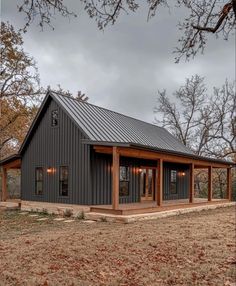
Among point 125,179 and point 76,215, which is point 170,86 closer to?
point 125,179

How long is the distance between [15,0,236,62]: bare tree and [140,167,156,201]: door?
12837mm

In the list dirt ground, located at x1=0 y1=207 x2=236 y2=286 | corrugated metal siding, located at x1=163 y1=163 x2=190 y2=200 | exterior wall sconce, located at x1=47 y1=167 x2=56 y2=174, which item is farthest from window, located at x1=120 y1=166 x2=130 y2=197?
dirt ground, located at x1=0 y1=207 x2=236 y2=286

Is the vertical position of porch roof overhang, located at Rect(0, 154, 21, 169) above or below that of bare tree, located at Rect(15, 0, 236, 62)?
below

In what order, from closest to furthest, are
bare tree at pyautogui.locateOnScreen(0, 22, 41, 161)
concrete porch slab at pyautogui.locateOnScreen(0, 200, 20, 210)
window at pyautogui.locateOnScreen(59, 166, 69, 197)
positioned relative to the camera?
window at pyautogui.locateOnScreen(59, 166, 69, 197) < concrete porch slab at pyautogui.locateOnScreen(0, 200, 20, 210) < bare tree at pyautogui.locateOnScreen(0, 22, 41, 161)

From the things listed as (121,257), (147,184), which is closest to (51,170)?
(147,184)

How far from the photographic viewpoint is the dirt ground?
5531 mm

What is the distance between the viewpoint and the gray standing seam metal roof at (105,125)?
1535 cm

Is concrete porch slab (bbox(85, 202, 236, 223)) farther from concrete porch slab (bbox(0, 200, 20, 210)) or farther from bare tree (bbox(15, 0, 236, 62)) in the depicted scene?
bare tree (bbox(15, 0, 236, 62))

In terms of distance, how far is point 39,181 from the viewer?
17297 millimetres

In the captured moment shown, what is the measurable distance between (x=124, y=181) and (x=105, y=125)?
2819 mm

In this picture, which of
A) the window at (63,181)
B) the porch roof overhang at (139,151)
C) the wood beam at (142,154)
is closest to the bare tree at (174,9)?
the porch roof overhang at (139,151)

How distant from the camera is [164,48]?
7.56 metres

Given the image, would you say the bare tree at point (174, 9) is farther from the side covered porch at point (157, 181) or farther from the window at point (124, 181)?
the window at point (124, 181)

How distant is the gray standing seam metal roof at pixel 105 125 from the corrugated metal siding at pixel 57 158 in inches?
15.3
